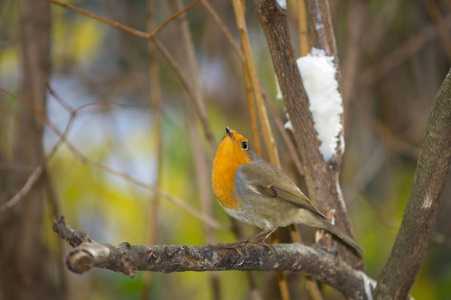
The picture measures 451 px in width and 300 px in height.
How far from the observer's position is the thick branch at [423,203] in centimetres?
159

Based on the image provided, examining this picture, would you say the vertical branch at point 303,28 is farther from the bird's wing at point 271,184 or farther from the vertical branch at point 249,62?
the bird's wing at point 271,184

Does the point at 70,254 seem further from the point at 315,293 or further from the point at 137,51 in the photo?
the point at 137,51

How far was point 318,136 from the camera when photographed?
1.95 metres

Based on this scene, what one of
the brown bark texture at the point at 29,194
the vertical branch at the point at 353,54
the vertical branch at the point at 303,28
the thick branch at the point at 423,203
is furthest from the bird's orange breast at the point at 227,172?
the brown bark texture at the point at 29,194

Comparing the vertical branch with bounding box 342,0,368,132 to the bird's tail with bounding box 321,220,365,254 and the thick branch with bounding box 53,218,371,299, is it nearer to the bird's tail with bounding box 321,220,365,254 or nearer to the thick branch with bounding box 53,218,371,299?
the bird's tail with bounding box 321,220,365,254

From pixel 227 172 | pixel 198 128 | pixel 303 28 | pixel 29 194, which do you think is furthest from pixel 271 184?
pixel 198 128

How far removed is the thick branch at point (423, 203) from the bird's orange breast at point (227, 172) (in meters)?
0.68

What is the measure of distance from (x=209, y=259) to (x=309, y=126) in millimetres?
756

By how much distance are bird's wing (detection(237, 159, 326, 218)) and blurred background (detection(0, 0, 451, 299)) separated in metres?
1.48

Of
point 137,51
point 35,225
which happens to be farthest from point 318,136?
point 137,51

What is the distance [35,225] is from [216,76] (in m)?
2.26

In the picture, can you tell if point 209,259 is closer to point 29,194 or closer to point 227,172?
point 227,172

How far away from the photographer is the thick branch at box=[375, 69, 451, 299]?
1594 mm

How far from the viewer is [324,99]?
1937mm
